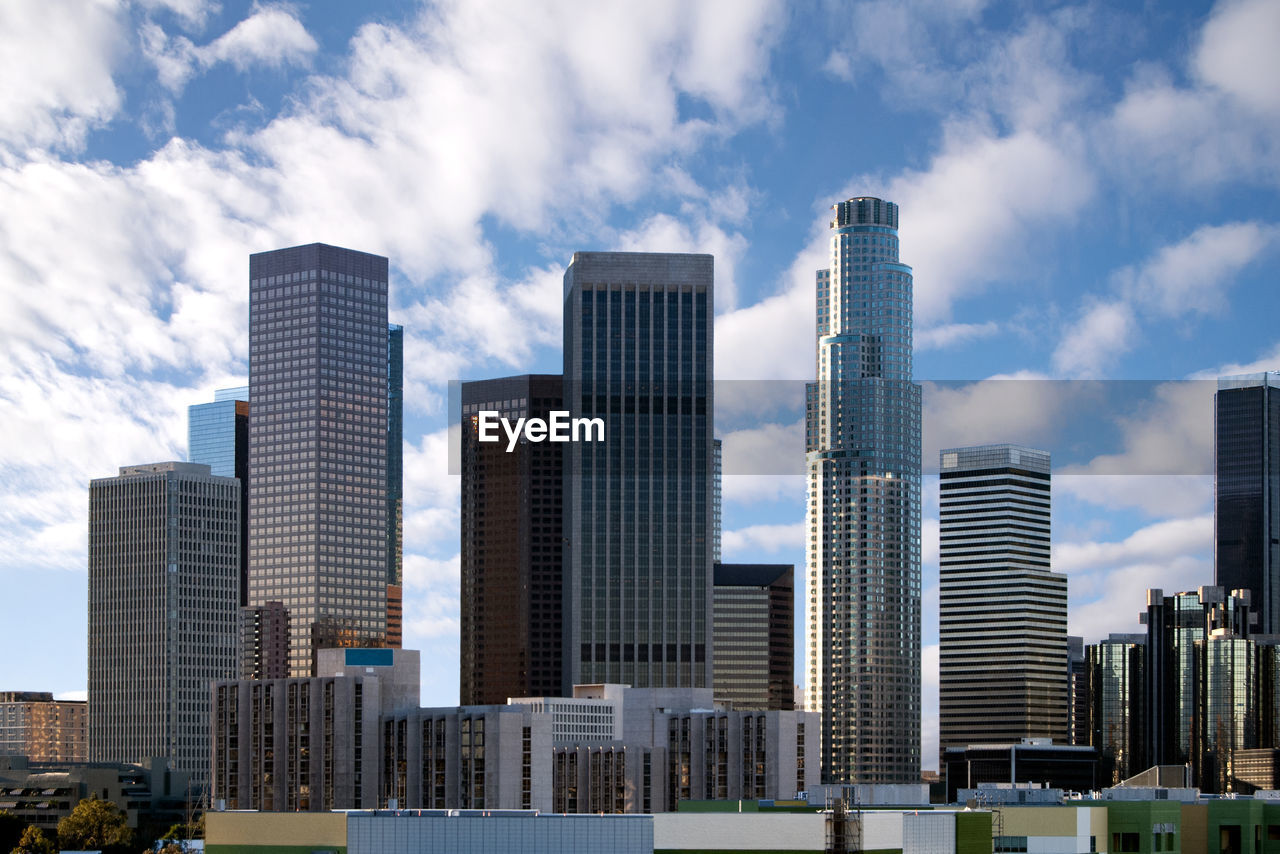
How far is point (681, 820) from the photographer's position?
355 ft

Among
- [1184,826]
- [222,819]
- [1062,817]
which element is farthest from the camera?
[1184,826]

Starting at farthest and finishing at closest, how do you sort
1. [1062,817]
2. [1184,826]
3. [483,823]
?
[1184,826] → [1062,817] → [483,823]

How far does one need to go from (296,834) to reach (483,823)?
1198 centimetres

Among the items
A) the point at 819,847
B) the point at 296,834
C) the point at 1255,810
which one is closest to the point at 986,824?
the point at 819,847

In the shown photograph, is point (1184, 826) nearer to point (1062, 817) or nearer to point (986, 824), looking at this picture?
point (1062, 817)

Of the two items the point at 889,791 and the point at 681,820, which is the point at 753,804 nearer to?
the point at 889,791

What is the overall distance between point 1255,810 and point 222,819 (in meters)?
75.3

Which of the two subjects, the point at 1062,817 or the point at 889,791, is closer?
the point at 1062,817

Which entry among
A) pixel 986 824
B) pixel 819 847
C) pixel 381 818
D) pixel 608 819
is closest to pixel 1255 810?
pixel 986 824

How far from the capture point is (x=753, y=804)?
5694 inches

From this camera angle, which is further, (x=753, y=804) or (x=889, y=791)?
(x=889, y=791)

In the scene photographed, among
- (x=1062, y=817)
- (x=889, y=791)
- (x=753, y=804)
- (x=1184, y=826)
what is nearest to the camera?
(x=1062, y=817)

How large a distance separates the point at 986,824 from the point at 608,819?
83.8ft

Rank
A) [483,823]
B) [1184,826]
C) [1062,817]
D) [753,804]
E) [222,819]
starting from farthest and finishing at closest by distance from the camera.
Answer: [753,804], [1184,826], [1062,817], [222,819], [483,823]
